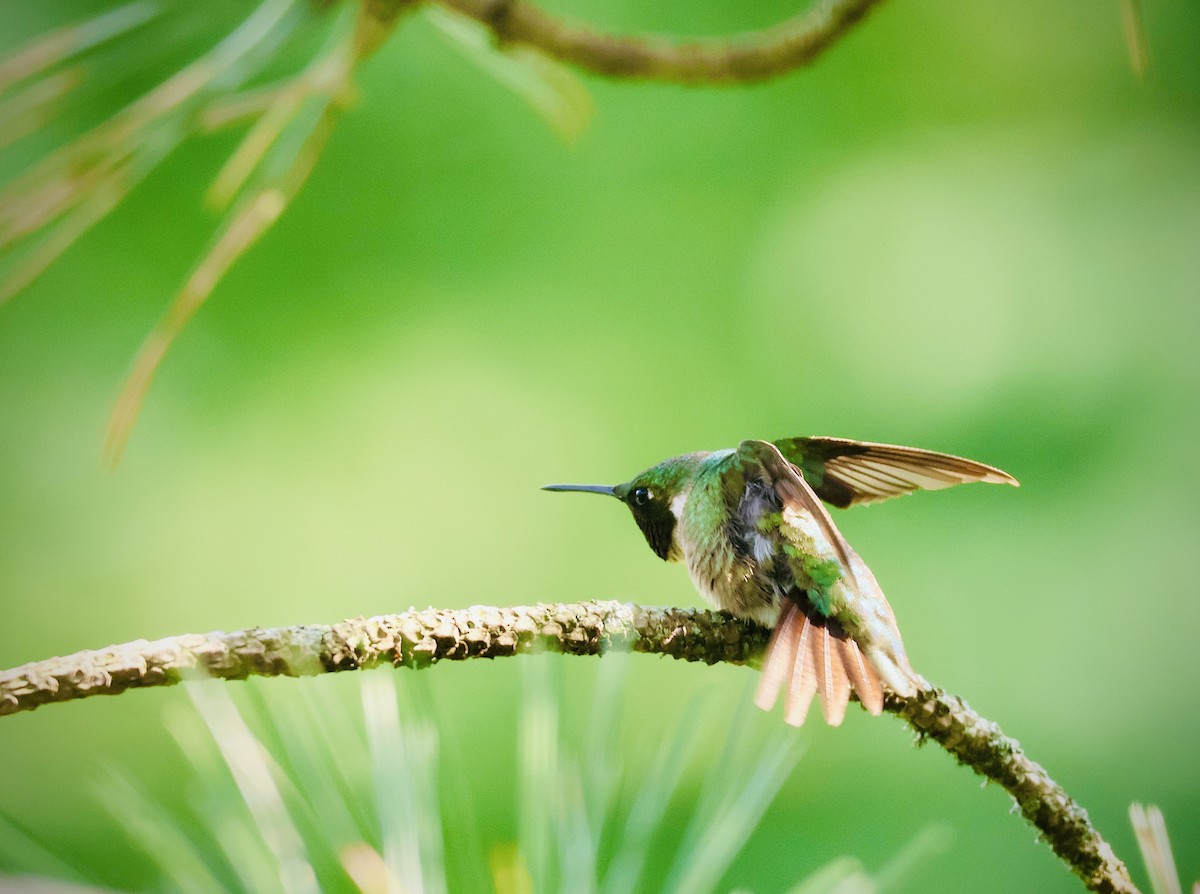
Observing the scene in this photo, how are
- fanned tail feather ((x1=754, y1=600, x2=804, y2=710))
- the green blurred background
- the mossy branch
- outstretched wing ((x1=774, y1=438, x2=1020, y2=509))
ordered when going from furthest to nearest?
the green blurred background → outstretched wing ((x1=774, y1=438, x2=1020, y2=509)) → fanned tail feather ((x1=754, y1=600, x2=804, y2=710)) → the mossy branch

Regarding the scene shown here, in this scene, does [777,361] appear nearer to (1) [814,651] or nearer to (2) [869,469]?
(2) [869,469]

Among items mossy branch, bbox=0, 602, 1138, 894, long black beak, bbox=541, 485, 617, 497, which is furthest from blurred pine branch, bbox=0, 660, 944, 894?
long black beak, bbox=541, 485, 617, 497

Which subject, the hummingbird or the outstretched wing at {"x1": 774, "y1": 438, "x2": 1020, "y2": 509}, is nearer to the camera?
the hummingbird

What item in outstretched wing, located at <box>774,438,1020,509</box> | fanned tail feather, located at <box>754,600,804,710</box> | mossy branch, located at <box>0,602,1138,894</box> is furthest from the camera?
outstretched wing, located at <box>774,438,1020,509</box>

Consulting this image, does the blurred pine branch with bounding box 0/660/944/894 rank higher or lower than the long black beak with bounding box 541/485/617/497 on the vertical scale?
lower

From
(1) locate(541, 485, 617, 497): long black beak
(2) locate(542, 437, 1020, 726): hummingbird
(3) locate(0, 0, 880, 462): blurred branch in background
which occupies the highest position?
(3) locate(0, 0, 880, 462): blurred branch in background

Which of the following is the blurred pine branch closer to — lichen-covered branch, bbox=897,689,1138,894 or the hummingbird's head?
lichen-covered branch, bbox=897,689,1138,894

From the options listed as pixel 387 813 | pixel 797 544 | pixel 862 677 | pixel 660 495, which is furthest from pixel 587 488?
pixel 387 813
